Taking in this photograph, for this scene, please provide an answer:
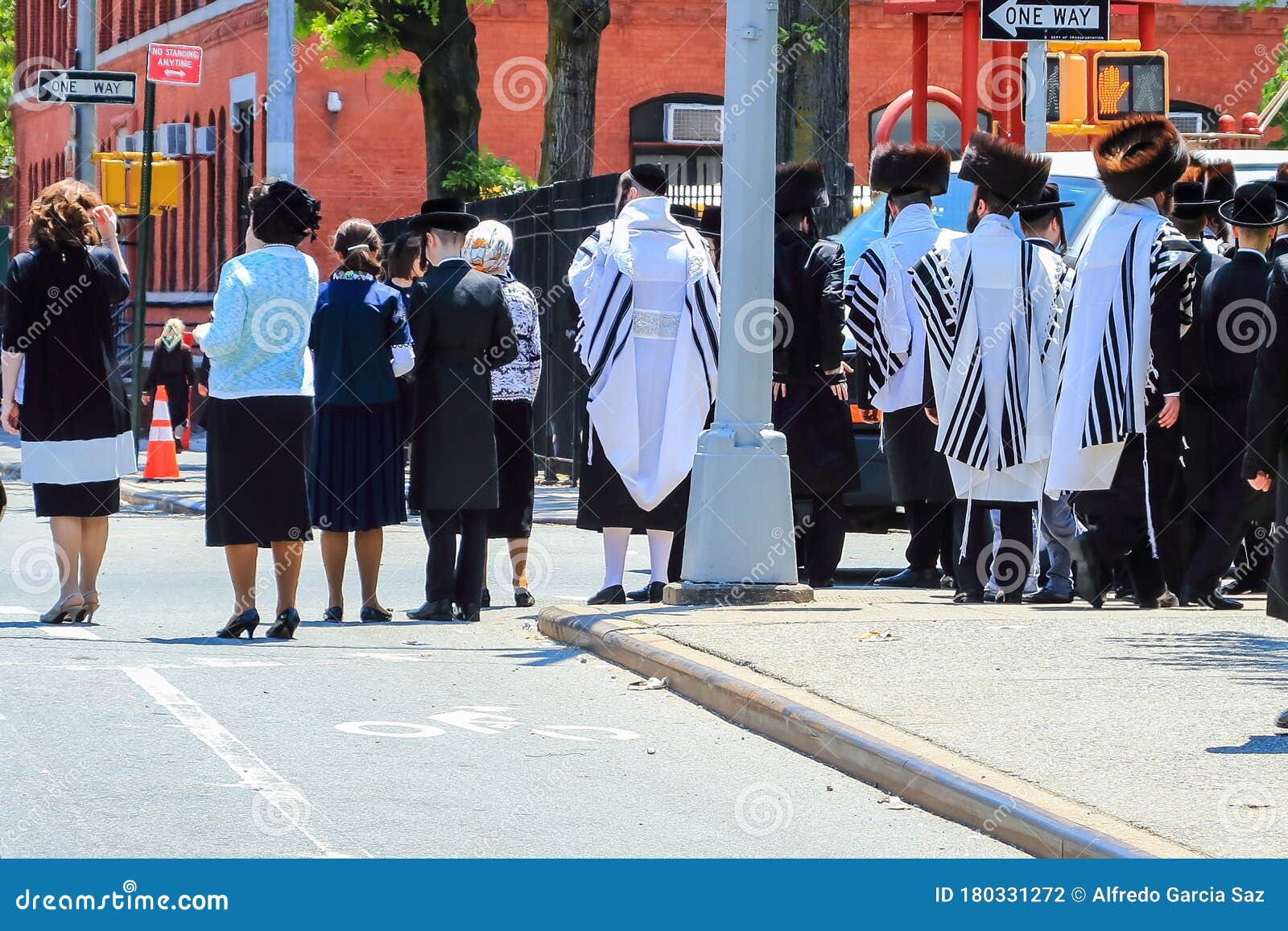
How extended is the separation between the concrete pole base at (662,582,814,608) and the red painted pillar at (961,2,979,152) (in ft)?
24.7

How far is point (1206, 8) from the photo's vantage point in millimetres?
36969

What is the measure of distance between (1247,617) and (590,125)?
14.2m

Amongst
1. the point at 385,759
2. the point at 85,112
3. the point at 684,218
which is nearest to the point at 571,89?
the point at 85,112

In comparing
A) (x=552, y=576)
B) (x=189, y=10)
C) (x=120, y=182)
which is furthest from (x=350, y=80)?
(x=552, y=576)

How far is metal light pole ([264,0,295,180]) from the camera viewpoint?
19531 mm

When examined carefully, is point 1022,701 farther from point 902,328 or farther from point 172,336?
point 172,336

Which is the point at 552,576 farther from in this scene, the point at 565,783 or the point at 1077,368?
the point at 565,783

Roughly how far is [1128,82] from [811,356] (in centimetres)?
528

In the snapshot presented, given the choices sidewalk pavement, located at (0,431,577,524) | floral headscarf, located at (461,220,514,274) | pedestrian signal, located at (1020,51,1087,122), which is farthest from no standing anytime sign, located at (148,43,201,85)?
floral headscarf, located at (461,220,514,274)

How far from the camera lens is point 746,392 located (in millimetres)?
10695

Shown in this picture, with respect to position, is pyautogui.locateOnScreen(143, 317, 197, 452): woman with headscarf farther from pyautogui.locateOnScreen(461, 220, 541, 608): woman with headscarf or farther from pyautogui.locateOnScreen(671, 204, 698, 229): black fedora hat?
pyautogui.locateOnScreen(461, 220, 541, 608): woman with headscarf

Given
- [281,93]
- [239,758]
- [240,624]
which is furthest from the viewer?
[281,93]

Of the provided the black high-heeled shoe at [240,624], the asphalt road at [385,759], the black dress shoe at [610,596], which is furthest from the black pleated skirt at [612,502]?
the black high-heeled shoe at [240,624]

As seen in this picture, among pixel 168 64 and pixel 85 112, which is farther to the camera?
pixel 85 112
